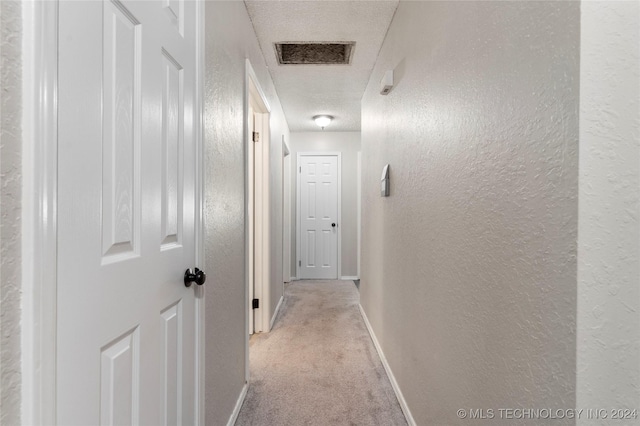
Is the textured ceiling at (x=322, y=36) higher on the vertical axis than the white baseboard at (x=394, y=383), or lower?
higher

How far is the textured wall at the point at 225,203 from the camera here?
1.40 meters

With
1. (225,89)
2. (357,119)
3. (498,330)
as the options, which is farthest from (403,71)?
(357,119)

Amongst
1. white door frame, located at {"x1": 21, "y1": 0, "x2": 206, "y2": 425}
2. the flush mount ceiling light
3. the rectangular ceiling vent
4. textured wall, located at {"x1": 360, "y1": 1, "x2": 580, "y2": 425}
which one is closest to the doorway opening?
the rectangular ceiling vent

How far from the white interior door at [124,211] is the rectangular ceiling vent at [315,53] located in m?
1.58

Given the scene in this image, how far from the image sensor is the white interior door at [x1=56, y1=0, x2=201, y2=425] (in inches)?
25.1

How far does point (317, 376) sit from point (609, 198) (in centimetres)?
202

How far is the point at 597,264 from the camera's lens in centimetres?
64

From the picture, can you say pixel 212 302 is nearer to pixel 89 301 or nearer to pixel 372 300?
pixel 89 301

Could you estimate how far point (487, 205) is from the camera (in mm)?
992

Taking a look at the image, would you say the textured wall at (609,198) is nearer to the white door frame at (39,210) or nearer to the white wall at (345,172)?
the white door frame at (39,210)

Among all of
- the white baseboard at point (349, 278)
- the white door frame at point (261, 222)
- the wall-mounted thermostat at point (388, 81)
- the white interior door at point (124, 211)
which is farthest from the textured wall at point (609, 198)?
the white baseboard at point (349, 278)

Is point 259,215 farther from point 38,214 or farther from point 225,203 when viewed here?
point 38,214

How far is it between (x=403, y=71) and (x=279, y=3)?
84cm

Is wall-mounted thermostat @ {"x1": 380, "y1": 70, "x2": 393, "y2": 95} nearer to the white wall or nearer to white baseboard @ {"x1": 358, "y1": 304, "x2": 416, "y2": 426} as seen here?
white baseboard @ {"x1": 358, "y1": 304, "x2": 416, "y2": 426}
